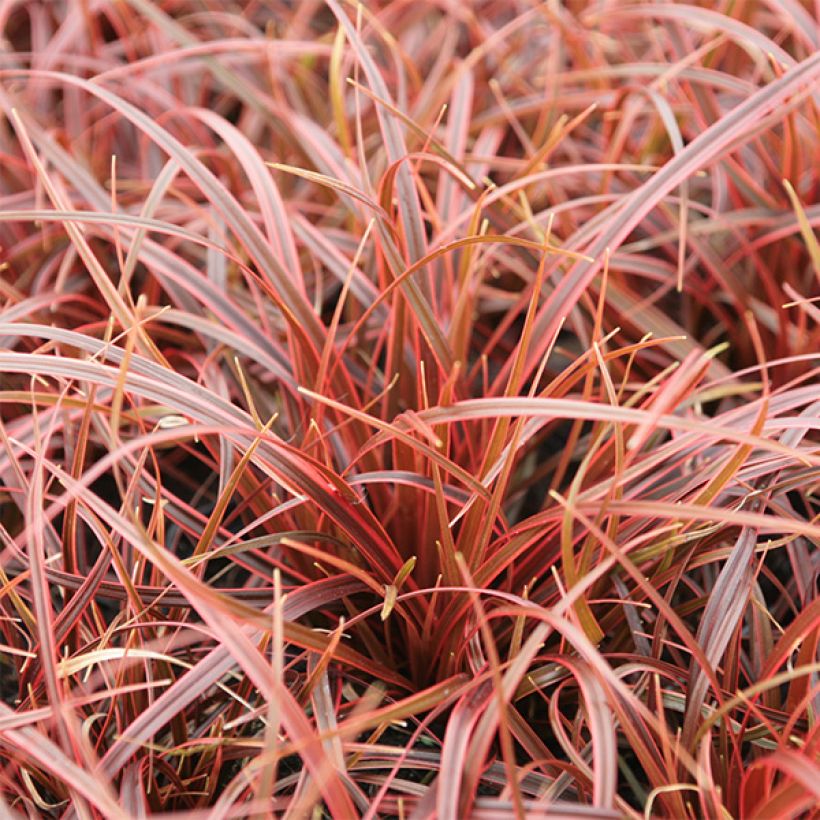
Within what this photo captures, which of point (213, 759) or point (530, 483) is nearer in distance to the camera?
point (213, 759)

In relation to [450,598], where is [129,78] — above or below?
above

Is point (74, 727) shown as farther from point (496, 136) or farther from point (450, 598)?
point (496, 136)

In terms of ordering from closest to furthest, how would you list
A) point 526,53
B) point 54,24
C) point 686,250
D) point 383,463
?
1. point 383,463
2. point 686,250
3. point 526,53
4. point 54,24

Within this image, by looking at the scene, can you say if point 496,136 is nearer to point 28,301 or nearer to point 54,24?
point 28,301

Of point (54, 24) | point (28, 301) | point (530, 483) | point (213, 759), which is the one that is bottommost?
point (213, 759)

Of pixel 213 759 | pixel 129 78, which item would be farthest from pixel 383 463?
pixel 129 78

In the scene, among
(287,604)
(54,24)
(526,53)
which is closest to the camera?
(287,604)
